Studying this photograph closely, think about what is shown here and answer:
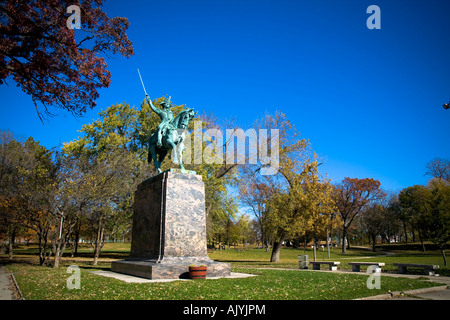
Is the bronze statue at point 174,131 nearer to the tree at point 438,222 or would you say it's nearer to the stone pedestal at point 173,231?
the stone pedestal at point 173,231

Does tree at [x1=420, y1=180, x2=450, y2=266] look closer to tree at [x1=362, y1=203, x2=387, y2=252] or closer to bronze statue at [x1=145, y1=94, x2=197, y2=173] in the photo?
bronze statue at [x1=145, y1=94, x2=197, y2=173]

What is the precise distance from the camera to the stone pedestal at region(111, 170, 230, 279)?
1077 cm

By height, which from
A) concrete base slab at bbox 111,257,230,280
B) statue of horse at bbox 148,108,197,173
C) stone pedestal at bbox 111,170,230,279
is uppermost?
statue of horse at bbox 148,108,197,173

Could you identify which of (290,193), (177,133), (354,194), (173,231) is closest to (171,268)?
(173,231)

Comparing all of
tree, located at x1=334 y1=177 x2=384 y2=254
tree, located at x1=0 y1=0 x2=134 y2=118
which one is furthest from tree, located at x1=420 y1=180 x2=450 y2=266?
tree, located at x1=334 y1=177 x2=384 y2=254

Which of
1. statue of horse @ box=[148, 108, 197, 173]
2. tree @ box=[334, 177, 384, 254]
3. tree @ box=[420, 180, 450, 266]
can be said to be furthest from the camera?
tree @ box=[334, 177, 384, 254]

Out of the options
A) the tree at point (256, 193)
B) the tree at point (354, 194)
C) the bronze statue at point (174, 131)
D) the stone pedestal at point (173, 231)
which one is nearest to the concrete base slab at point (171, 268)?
the stone pedestal at point (173, 231)

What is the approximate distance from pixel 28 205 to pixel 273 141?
65.5ft

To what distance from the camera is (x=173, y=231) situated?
1134 centimetres

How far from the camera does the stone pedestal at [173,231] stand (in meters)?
10.8

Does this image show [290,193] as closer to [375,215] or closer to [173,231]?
[173,231]

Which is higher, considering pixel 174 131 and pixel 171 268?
pixel 174 131
